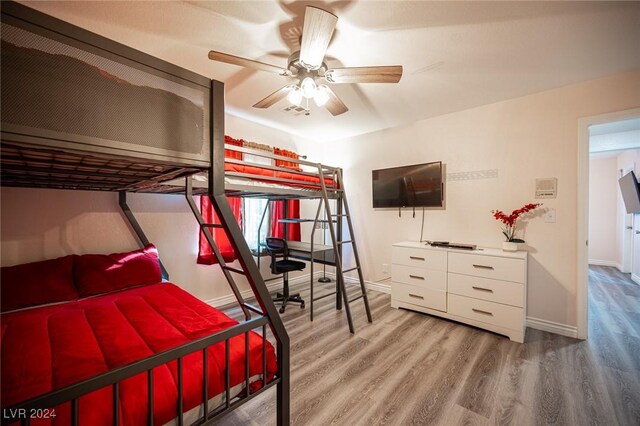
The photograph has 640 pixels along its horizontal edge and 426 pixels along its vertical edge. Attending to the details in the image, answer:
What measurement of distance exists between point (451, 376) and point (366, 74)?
223 centimetres

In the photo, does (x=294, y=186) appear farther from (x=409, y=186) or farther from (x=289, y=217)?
(x=409, y=186)

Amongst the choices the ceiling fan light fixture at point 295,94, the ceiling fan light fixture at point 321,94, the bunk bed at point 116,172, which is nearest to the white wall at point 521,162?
the ceiling fan light fixture at point 321,94

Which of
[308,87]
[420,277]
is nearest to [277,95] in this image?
[308,87]

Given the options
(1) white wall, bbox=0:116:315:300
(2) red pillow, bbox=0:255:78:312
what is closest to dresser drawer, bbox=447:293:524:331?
(1) white wall, bbox=0:116:315:300

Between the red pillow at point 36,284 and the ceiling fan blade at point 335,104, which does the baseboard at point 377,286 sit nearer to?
the ceiling fan blade at point 335,104

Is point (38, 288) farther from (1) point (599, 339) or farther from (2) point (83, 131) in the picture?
(1) point (599, 339)

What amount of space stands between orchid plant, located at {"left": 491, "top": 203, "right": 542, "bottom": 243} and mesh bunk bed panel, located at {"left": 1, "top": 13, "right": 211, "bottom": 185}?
2869 mm

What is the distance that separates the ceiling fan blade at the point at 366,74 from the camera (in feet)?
5.31

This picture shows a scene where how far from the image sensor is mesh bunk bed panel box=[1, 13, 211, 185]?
0.61 metres

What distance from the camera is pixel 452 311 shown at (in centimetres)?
265

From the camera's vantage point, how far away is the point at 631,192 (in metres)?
3.85

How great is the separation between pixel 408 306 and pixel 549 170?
79.8 inches

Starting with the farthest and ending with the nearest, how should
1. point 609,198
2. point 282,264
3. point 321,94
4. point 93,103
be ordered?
1. point 609,198
2. point 282,264
3. point 321,94
4. point 93,103

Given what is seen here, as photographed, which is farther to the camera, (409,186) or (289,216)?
(289,216)
